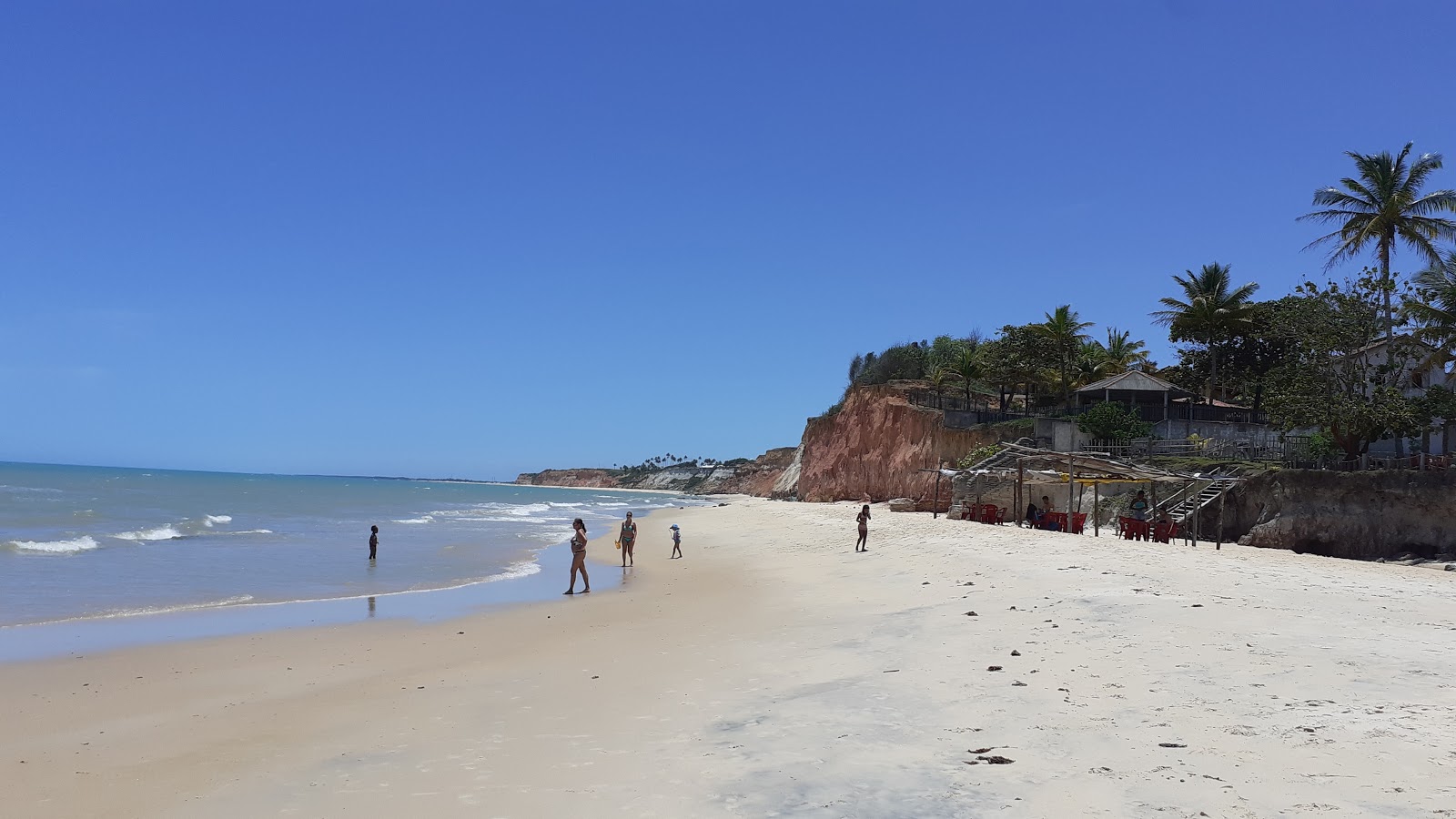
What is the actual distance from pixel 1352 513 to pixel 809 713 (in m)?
21.1

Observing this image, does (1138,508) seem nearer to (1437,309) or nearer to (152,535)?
(1437,309)

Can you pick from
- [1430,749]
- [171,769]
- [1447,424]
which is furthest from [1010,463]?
[171,769]

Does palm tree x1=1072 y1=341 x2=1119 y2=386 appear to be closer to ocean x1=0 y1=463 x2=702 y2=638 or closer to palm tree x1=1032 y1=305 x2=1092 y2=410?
palm tree x1=1032 y1=305 x2=1092 y2=410

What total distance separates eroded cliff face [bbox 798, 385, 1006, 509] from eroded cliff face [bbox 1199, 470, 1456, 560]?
53.6 feet

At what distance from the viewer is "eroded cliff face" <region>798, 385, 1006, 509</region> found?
4725 cm

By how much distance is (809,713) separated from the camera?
651 centimetres

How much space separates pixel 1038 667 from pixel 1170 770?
8.31ft

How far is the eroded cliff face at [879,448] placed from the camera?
47.2 meters

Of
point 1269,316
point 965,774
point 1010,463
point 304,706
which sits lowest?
point 304,706

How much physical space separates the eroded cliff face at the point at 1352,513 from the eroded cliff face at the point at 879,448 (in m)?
16.3

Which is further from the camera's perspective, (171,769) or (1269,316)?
(1269,316)

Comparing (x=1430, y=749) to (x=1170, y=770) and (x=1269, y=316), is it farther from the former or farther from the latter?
(x=1269, y=316)

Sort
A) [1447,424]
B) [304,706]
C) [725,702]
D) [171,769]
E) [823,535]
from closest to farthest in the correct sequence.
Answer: [171,769] < [725,702] < [304,706] < [1447,424] < [823,535]

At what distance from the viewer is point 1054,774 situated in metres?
4.84
